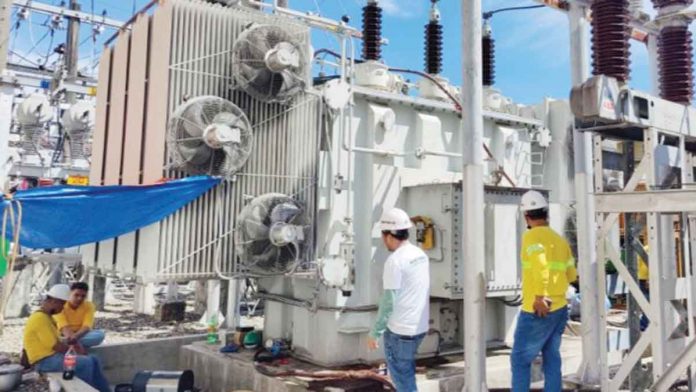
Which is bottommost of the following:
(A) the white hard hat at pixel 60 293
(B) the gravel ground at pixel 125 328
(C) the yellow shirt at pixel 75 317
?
(B) the gravel ground at pixel 125 328

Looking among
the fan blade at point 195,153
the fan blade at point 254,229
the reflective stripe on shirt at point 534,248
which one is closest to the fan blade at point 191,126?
the fan blade at point 195,153

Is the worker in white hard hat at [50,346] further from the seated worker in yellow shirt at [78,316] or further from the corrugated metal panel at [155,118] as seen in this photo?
the corrugated metal panel at [155,118]

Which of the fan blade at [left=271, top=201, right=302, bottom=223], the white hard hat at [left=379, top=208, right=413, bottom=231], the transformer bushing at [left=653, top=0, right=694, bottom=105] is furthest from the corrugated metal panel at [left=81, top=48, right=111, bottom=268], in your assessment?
the transformer bushing at [left=653, top=0, right=694, bottom=105]

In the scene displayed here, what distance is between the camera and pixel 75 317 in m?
7.61

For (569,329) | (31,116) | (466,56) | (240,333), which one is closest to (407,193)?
(466,56)

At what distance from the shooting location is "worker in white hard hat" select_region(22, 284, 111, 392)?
674 centimetres

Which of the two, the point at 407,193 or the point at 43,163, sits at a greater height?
the point at 43,163

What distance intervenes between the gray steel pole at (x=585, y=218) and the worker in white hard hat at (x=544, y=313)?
0.83m

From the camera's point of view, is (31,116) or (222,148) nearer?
(222,148)

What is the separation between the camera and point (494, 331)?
7656 mm

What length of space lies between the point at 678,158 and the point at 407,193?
2.90m

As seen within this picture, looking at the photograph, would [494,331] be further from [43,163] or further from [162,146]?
[43,163]

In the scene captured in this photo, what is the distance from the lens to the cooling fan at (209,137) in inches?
224

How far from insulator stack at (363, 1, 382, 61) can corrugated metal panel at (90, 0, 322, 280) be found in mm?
1457
